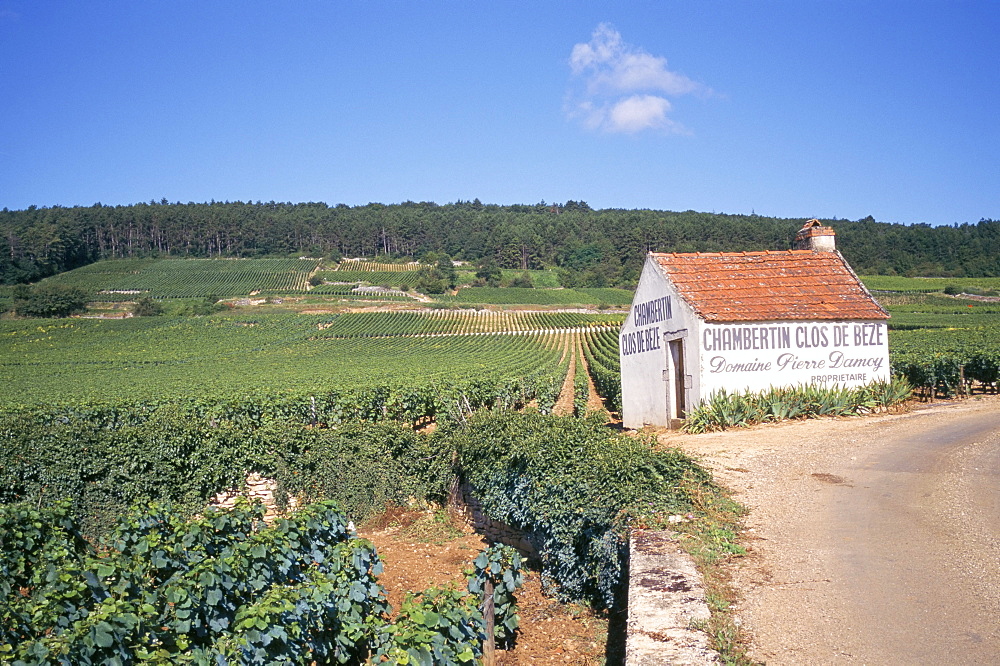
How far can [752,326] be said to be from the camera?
15.9 meters

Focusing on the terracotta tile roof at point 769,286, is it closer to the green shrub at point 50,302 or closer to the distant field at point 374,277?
the green shrub at point 50,302

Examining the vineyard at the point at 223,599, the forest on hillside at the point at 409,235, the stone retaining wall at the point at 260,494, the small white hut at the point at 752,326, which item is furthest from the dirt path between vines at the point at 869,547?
the forest on hillside at the point at 409,235

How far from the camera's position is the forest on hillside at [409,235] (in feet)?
400

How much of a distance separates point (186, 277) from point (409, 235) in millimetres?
44207

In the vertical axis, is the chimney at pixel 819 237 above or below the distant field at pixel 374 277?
below

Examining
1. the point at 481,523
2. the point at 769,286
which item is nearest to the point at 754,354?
the point at 769,286

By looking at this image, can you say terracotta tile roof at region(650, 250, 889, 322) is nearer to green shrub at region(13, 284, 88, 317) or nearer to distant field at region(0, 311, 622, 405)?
distant field at region(0, 311, 622, 405)

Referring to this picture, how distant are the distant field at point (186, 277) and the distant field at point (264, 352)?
26005 mm

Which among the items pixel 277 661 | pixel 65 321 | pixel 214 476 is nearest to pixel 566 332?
pixel 65 321

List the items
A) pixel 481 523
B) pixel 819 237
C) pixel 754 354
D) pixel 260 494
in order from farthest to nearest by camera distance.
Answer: pixel 819 237 < pixel 754 354 < pixel 260 494 < pixel 481 523

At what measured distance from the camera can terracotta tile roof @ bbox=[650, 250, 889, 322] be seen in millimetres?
16156

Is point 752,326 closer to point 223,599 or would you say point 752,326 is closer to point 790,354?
point 790,354

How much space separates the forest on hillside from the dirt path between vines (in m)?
111

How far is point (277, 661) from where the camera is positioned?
5625mm
